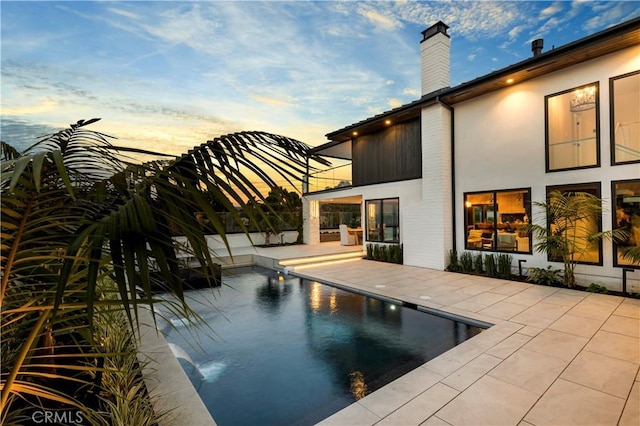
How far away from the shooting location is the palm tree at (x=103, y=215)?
0.88 metres

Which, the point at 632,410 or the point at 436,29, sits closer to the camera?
the point at 632,410

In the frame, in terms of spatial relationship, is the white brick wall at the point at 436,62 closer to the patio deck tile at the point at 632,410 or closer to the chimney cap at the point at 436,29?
the chimney cap at the point at 436,29

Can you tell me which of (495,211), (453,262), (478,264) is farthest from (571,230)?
(453,262)

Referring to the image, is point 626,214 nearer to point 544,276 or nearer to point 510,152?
point 544,276

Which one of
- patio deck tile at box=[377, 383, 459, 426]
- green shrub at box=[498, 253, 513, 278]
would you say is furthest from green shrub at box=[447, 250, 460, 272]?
patio deck tile at box=[377, 383, 459, 426]

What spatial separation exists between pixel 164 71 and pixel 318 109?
5282 millimetres

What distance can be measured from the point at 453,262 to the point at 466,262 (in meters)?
0.37

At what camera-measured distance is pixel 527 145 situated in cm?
770

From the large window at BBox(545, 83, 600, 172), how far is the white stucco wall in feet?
0.43

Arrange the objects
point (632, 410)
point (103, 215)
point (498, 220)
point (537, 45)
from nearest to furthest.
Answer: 1. point (103, 215)
2. point (632, 410)
3. point (537, 45)
4. point (498, 220)

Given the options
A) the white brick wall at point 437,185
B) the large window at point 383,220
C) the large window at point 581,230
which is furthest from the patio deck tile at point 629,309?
the large window at point 383,220

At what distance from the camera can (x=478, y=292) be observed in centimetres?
653

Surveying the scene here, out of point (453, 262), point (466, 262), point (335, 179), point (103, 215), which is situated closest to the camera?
point (103, 215)

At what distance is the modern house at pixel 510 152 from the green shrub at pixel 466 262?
27cm
